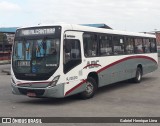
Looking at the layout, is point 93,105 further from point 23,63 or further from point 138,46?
point 138,46

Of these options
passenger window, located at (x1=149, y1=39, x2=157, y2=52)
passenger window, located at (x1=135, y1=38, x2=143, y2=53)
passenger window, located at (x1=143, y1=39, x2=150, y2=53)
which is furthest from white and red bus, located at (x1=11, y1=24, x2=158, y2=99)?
passenger window, located at (x1=149, y1=39, x2=157, y2=52)

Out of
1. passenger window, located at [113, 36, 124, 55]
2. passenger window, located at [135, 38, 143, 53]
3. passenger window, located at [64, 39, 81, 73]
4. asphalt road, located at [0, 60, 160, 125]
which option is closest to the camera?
asphalt road, located at [0, 60, 160, 125]

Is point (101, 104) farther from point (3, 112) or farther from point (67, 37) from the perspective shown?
point (3, 112)

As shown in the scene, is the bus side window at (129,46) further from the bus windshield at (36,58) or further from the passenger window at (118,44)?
the bus windshield at (36,58)

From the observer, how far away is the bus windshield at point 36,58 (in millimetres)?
11750

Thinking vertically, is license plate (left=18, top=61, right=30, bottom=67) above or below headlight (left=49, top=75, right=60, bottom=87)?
above

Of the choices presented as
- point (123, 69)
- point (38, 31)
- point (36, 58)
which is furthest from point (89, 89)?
point (123, 69)

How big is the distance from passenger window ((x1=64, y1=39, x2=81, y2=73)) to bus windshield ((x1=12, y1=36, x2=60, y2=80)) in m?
0.34

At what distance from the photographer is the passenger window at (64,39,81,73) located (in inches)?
470

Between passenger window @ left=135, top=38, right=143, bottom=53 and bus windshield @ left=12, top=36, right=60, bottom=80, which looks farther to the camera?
passenger window @ left=135, top=38, right=143, bottom=53

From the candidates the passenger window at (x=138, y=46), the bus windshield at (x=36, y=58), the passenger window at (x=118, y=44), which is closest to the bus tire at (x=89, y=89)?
the bus windshield at (x=36, y=58)

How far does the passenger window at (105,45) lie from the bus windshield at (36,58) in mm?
3148

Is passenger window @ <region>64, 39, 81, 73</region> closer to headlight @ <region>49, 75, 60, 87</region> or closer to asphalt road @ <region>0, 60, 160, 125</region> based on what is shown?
headlight @ <region>49, 75, 60, 87</region>

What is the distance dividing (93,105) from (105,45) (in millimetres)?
3961
